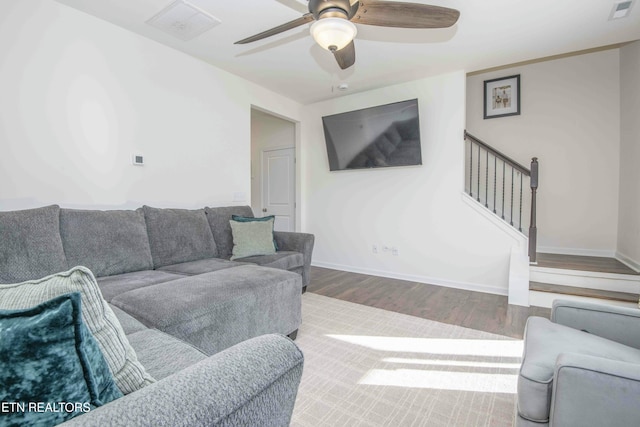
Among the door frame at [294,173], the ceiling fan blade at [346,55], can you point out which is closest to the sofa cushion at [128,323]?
the ceiling fan blade at [346,55]

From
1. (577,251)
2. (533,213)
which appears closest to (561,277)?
(533,213)

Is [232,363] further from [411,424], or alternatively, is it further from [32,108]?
[32,108]

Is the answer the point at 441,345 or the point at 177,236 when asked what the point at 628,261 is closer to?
the point at 441,345

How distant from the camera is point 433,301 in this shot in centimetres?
314

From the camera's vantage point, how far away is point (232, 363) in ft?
1.98

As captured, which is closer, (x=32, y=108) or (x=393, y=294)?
(x=32, y=108)

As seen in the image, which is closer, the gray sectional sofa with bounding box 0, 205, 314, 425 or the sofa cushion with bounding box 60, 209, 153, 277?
the gray sectional sofa with bounding box 0, 205, 314, 425

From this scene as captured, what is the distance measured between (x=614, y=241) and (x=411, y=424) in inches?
159

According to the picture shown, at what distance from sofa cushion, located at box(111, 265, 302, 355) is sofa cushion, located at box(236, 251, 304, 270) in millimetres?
584

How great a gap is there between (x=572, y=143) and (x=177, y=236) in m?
4.91

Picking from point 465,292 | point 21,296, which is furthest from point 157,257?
point 465,292

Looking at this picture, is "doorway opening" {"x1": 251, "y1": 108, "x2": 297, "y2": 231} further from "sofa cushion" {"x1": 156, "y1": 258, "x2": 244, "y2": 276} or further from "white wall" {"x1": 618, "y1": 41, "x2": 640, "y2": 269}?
"white wall" {"x1": 618, "y1": 41, "x2": 640, "y2": 269}

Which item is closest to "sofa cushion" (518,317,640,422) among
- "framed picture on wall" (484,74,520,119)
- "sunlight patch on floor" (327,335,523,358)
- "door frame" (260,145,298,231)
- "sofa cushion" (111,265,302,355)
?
"sunlight patch on floor" (327,335,523,358)

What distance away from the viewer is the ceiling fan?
1717mm
